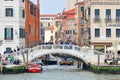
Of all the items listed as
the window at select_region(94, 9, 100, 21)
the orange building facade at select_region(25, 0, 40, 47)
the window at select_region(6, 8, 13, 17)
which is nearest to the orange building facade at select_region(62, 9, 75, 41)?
the orange building facade at select_region(25, 0, 40, 47)

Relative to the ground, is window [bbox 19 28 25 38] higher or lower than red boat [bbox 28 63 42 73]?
higher

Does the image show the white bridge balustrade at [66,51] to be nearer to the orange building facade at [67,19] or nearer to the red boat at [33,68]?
the red boat at [33,68]

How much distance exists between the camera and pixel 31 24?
7456 cm

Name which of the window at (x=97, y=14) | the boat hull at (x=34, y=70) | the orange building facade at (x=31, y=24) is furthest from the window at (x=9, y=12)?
the window at (x=97, y=14)

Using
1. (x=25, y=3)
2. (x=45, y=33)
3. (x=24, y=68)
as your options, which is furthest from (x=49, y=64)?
(x=45, y=33)

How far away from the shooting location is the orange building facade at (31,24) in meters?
Answer: 69.7

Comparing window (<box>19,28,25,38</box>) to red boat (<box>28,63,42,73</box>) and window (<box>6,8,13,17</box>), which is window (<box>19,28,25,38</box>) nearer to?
window (<box>6,8,13,17</box>)

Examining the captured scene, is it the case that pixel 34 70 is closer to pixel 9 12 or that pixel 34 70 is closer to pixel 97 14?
pixel 9 12

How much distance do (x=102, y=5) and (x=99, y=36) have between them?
3.40 metres

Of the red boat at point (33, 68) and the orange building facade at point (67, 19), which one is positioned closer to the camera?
the red boat at point (33, 68)

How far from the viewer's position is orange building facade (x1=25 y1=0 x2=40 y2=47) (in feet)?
229

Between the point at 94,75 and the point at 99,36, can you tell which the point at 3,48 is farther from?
the point at 94,75

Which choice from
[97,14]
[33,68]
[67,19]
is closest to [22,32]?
[97,14]

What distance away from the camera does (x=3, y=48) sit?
65.3m
